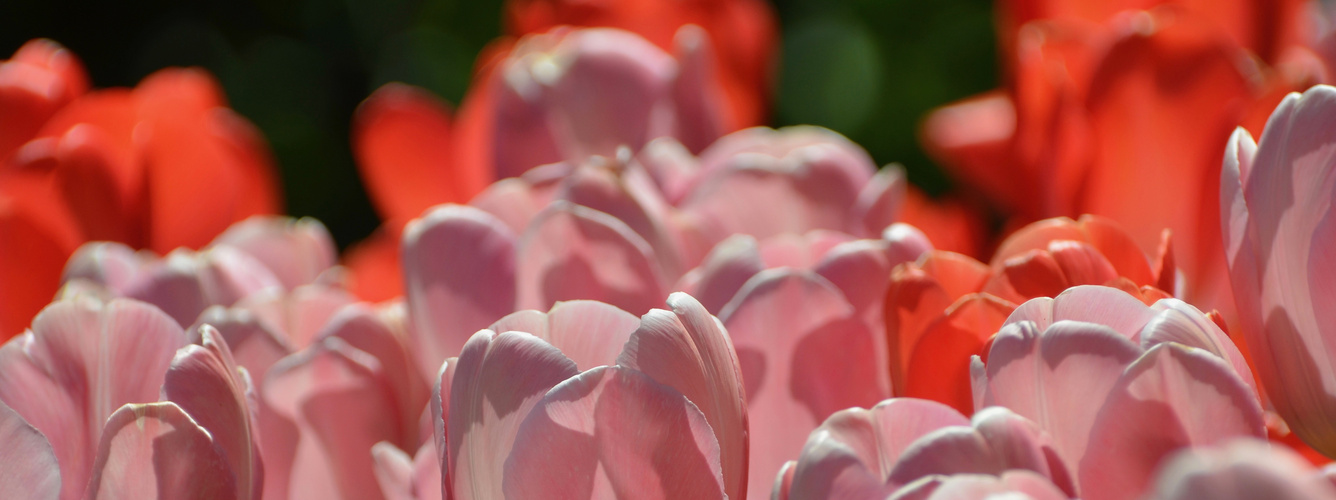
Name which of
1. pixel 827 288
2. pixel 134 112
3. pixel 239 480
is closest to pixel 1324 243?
pixel 827 288

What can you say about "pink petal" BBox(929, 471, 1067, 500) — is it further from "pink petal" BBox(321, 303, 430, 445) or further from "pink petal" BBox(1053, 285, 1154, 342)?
"pink petal" BBox(321, 303, 430, 445)


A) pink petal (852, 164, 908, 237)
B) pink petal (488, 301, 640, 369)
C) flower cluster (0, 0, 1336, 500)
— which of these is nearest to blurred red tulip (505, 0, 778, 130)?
flower cluster (0, 0, 1336, 500)

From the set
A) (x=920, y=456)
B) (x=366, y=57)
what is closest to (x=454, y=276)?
(x=920, y=456)

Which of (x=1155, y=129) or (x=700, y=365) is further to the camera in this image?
(x=1155, y=129)

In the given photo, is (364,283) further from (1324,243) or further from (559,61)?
(1324,243)

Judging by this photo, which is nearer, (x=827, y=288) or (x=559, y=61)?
(x=827, y=288)

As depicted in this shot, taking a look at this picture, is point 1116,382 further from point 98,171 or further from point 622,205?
point 98,171

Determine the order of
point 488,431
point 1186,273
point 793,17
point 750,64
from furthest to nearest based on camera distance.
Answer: point 793,17
point 750,64
point 1186,273
point 488,431
